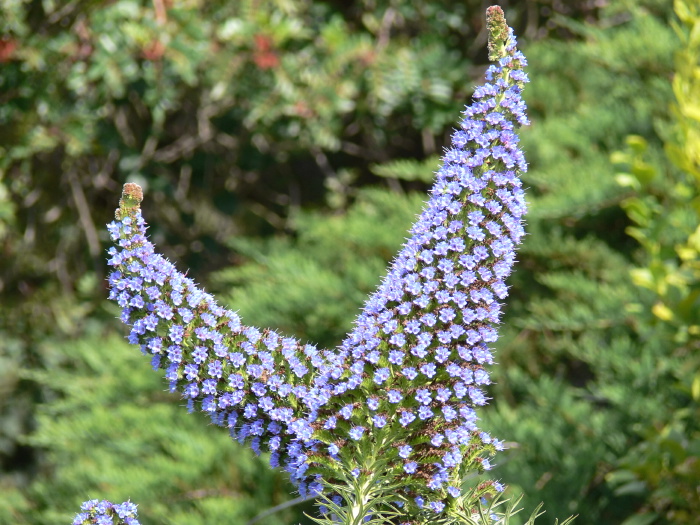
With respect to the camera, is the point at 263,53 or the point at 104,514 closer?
the point at 104,514

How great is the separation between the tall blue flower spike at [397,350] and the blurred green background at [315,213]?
48.4 inches

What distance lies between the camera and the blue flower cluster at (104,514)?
131 cm

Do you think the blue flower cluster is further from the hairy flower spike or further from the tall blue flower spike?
the hairy flower spike

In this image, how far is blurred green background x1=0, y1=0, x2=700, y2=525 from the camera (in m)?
3.40

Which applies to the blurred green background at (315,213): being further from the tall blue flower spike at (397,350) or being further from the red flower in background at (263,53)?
the tall blue flower spike at (397,350)

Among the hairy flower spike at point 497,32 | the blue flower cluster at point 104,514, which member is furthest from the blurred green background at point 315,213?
the blue flower cluster at point 104,514

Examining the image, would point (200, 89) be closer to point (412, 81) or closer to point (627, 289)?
point (412, 81)

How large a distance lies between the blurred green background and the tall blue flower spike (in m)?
1.23

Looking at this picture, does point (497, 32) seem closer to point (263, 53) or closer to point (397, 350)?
point (397, 350)

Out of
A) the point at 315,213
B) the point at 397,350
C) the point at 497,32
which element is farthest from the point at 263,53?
the point at 397,350

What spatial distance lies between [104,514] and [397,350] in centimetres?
51

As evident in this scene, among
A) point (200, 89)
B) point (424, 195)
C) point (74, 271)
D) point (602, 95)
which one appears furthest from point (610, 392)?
point (74, 271)

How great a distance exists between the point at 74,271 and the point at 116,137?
1124 mm

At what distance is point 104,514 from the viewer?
4.39 feet
